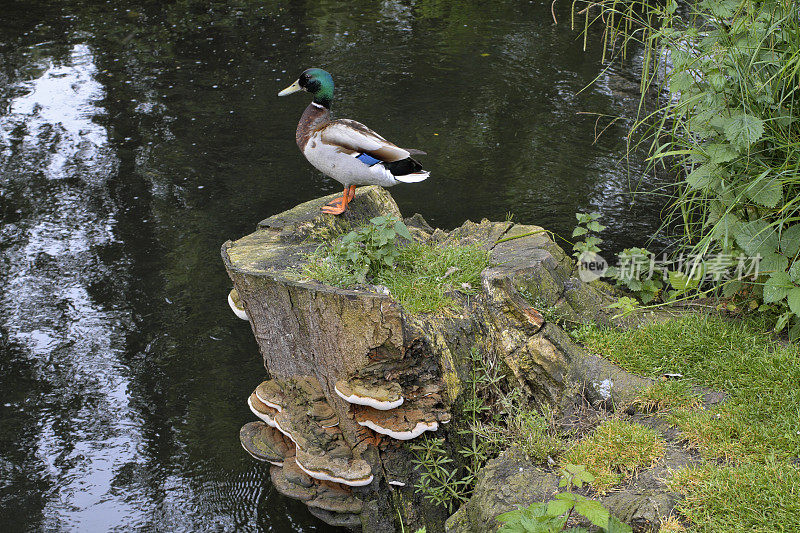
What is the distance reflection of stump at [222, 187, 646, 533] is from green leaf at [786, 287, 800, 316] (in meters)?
0.74

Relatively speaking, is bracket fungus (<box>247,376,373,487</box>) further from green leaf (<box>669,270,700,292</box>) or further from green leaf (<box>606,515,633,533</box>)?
green leaf (<box>669,270,700,292</box>)

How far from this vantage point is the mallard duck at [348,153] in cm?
404

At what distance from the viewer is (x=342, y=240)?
12.3 ft

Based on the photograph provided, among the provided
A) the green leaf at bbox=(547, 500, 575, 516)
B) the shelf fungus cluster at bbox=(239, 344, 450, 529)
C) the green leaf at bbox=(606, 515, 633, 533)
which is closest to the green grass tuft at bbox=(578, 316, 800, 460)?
the green leaf at bbox=(606, 515, 633, 533)

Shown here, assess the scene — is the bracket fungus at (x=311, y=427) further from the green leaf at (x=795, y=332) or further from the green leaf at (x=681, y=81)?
the green leaf at (x=681, y=81)

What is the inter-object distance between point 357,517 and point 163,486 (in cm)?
120

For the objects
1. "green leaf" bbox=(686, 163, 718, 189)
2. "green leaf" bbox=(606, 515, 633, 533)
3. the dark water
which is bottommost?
the dark water

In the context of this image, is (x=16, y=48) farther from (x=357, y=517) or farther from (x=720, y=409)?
(x=720, y=409)

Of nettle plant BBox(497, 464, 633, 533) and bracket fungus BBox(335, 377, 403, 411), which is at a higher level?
nettle plant BBox(497, 464, 633, 533)

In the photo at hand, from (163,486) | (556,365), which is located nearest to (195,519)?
(163,486)

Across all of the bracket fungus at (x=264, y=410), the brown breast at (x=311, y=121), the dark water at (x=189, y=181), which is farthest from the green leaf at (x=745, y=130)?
the bracket fungus at (x=264, y=410)

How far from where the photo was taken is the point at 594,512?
2.46 m

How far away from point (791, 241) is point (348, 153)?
2.24 meters

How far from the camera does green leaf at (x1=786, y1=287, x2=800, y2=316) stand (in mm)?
3203
